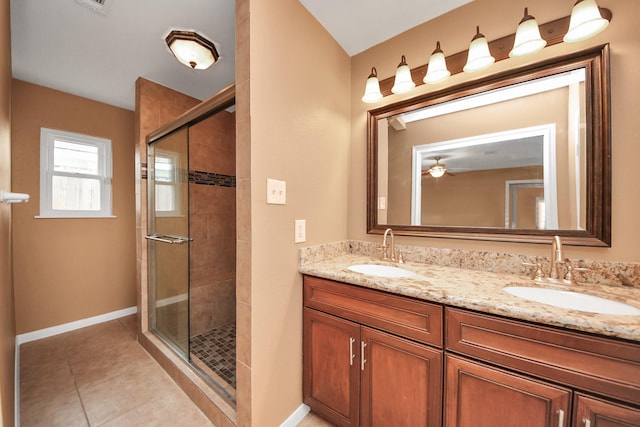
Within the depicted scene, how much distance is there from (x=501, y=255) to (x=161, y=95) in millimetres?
3036

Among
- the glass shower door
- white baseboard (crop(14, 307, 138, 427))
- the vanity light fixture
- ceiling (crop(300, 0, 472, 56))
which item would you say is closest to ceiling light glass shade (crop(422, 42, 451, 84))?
the vanity light fixture

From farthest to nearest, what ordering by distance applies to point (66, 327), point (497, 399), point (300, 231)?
point (66, 327) < point (300, 231) < point (497, 399)

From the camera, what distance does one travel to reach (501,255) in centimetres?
130

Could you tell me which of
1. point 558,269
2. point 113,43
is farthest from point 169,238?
point 558,269

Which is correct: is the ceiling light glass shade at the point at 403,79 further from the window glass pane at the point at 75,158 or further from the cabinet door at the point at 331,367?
the window glass pane at the point at 75,158

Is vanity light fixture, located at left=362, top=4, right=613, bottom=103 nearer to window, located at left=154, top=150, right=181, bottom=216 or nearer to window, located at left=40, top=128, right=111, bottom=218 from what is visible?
window, located at left=154, top=150, right=181, bottom=216

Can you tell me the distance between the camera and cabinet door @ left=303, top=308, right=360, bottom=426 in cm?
121

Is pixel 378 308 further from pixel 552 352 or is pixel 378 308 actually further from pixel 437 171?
pixel 437 171

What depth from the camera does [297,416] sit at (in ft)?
4.52

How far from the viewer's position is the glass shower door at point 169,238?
1969 millimetres

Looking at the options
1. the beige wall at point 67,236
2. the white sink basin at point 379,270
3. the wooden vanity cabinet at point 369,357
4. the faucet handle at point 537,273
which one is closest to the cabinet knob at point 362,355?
the wooden vanity cabinet at point 369,357

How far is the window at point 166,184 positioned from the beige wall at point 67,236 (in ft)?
3.39

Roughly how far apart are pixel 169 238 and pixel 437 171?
2178mm

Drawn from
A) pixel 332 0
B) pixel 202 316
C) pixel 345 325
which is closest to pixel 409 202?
pixel 345 325
